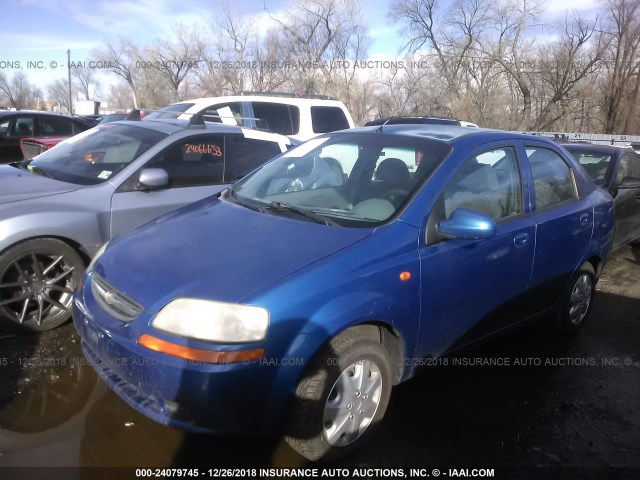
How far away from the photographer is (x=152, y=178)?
4301 mm

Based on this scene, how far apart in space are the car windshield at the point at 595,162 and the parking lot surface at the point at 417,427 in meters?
3.36

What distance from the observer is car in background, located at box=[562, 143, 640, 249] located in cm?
647

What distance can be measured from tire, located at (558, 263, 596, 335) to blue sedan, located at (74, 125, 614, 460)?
20cm

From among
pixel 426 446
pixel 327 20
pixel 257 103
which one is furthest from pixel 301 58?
pixel 426 446

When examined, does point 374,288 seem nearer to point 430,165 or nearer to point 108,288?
point 430,165

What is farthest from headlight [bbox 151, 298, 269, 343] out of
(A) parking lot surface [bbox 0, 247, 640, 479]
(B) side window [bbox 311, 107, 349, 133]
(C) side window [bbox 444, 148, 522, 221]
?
(B) side window [bbox 311, 107, 349, 133]

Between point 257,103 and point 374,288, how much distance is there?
24.1 feet

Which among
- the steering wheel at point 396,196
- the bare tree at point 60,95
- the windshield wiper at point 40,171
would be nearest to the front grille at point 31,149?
the windshield wiper at point 40,171

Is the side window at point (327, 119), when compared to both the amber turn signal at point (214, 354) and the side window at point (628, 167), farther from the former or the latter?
the amber turn signal at point (214, 354)

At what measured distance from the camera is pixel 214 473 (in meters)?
2.53

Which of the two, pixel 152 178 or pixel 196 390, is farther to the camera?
pixel 152 178

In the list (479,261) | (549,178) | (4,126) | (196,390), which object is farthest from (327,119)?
(196,390)

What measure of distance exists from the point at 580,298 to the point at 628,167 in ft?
11.3

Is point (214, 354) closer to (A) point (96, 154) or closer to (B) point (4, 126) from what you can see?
(A) point (96, 154)
